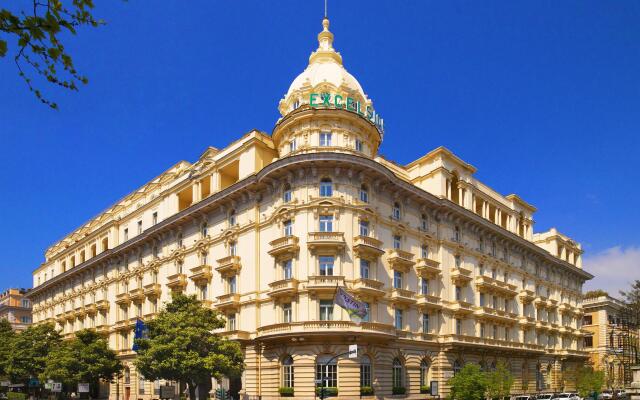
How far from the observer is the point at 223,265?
51781 mm

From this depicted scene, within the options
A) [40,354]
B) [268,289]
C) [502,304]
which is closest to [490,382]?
[502,304]

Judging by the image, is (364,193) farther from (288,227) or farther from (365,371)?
(365,371)

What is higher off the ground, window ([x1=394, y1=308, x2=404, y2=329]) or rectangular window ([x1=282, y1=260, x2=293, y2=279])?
rectangular window ([x1=282, y1=260, x2=293, y2=279])

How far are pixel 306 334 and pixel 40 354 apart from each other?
40.8m

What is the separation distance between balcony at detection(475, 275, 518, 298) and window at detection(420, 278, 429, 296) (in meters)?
8.88

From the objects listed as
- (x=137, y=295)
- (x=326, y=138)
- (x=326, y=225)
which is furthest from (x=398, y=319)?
(x=137, y=295)

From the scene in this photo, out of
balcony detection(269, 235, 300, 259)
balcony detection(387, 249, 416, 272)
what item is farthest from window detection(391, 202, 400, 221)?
balcony detection(269, 235, 300, 259)

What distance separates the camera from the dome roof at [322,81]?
51.7 meters

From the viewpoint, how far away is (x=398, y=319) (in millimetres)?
49656

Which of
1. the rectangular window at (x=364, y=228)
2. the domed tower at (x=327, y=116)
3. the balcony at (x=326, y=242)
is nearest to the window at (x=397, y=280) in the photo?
the rectangular window at (x=364, y=228)

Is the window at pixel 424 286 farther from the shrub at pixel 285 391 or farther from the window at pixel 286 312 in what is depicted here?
the shrub at pixel 285 391

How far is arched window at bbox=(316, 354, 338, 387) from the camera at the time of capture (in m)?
43.1

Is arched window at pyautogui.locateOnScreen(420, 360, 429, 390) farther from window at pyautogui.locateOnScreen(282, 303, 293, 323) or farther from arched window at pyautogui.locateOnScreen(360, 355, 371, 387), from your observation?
window at pyautogui.locateOnScreen(282, 303, 293, 323)

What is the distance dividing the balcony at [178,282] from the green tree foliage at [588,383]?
48.2 m
